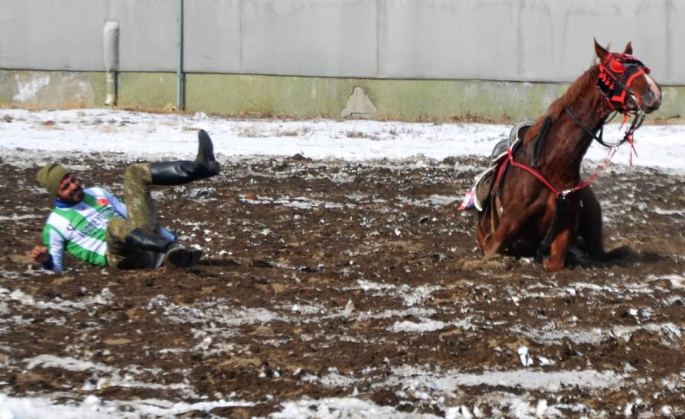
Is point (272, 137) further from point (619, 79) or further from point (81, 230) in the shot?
point (619, 79)

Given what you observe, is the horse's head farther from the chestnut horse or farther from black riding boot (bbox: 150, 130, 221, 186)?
black riding boot (bbox: 150, 130, 221, 186)

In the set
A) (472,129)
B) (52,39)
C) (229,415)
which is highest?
(52,39)

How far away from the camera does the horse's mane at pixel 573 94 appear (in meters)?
8.66

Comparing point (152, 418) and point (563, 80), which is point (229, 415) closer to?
point (152, 418)

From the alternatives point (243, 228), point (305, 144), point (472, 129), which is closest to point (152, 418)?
Result: point (243, 228)

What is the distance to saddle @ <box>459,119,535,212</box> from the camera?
30.9ft

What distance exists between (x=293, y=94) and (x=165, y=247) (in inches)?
590

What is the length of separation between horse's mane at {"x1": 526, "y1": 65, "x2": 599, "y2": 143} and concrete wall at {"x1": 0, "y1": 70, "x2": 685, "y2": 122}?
13321mm

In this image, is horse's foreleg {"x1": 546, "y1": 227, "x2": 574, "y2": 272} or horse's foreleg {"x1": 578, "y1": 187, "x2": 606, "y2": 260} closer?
horse's foreleg {"x1": 546, "y1": 227, "x2": 574, "y2": 272}

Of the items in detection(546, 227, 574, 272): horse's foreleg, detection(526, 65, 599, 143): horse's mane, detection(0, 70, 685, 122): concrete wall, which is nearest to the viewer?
detection(526, 65, 599, 143): horse's mane

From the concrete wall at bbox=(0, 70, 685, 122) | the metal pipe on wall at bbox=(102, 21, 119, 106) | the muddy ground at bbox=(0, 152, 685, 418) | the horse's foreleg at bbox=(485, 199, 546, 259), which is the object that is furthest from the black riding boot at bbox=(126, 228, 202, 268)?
the metal pipe on wall at bbox=(102, 21, 119, 106)

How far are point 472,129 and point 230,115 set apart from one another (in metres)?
5.26

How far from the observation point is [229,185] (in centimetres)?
1386

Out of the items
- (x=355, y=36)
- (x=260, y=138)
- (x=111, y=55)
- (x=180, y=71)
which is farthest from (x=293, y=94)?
(x=260, y=138)
